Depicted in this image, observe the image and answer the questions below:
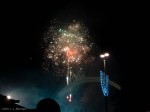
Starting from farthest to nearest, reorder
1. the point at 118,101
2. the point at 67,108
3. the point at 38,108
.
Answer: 1. the point at 67,108
2. the point at 118,101
3. the point at 38,108

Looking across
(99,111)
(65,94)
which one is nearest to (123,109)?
(99,111)

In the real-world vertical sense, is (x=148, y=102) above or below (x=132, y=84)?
below

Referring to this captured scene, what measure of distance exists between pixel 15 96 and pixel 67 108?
1282 centimetres

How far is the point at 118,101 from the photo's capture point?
43.5 meters

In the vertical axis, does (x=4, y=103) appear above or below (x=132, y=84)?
below

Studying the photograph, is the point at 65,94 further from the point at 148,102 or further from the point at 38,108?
the point at 38,108

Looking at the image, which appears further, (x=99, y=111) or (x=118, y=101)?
(x=99, y=111)

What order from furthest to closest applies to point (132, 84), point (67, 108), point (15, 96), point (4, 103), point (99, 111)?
point (67, 108) → point (15, 96) → point (99, 111) → point (132, 84) → point (4, 103)

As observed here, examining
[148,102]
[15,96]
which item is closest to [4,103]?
[148,102]

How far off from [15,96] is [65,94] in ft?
39.0

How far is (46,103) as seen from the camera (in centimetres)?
346

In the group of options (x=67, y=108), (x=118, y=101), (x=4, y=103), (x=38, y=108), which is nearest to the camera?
(x=38, y=108)

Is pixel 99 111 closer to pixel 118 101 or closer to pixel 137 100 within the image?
pixel 118 101

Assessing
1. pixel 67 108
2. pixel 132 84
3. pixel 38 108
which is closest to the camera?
pixel 38 108
